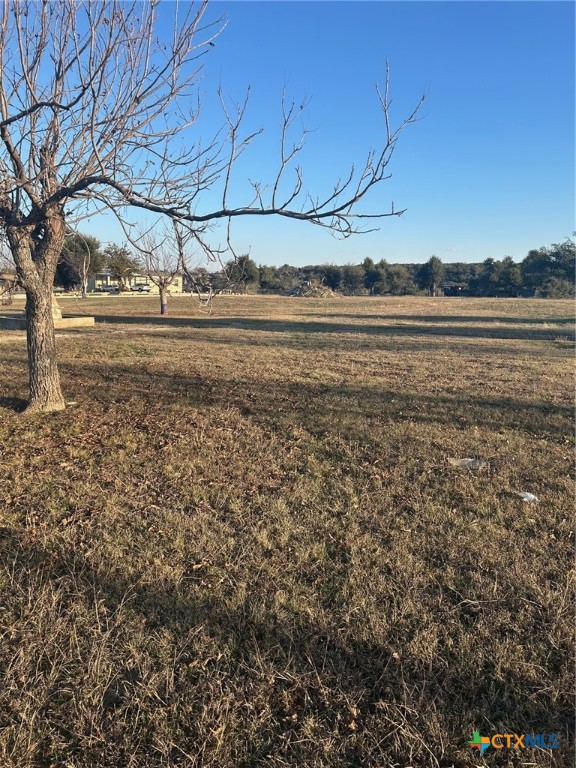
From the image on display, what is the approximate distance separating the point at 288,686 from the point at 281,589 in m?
0.69

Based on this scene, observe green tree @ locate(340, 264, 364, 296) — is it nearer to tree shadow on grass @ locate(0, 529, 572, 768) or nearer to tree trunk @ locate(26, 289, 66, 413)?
tree trunk @ locate(26, 289, 66, 413)

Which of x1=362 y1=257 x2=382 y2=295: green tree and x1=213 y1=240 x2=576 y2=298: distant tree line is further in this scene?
x1=362 y1=257 x2=382 y2=295: green tree

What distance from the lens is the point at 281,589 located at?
2820mm

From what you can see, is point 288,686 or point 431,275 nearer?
point 288,686

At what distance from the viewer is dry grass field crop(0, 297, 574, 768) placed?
193 cm

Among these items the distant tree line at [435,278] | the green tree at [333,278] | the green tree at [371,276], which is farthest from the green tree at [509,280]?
the green tree at [333,278]

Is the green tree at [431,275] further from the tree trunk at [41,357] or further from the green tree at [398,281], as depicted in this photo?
the tree trunk at [41,357]

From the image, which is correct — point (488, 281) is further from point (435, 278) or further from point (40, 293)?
point (40, 293)

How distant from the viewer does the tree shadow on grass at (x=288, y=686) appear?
188 cm

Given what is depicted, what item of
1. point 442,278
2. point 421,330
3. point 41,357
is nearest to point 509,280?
point 442,278

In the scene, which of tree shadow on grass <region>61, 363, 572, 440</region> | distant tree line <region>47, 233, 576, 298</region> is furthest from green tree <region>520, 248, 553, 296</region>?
tree shadow on grass <region>61, 363, 572, 440</region>

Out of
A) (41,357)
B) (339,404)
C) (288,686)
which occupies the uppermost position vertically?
(41,357)

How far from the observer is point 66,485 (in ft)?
14.0

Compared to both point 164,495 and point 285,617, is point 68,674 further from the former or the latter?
point 164,495
